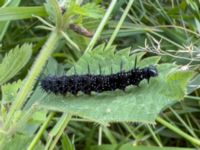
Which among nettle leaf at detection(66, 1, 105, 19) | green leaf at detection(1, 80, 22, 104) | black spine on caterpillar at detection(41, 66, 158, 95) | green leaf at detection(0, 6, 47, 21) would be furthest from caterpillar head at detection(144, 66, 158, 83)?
green leaf at detection(0, 6, 47, 21)

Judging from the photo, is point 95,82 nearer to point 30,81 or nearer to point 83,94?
point 83,94

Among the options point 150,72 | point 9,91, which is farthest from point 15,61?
point 150,72

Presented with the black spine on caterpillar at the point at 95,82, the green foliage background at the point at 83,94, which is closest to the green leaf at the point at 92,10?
the green foliage background at the point at 83,94

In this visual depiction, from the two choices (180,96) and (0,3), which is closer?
(180,96)

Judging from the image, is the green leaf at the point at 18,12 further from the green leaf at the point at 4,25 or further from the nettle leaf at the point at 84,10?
the nettle leaf at the point at 84,10

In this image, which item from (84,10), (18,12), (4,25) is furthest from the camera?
(4,25)

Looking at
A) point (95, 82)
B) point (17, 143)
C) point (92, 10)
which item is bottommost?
point (17, 143)

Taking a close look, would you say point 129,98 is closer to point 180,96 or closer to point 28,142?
point 180,96

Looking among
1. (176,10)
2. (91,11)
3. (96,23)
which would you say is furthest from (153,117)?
(176,10)
